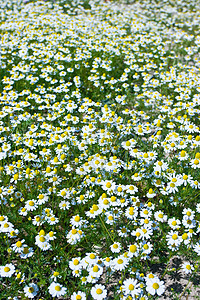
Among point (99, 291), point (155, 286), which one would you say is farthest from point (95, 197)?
point (155, 286)

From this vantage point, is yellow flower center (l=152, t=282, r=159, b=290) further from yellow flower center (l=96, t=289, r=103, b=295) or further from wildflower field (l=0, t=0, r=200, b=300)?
yellow flower center (l=96, t=289, r=103, b=295)

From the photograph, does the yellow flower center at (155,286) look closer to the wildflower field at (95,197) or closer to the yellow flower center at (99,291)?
the wildflower field at (95,197)

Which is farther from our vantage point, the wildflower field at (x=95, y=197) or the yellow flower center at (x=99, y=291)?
the wildflower field at (x=95, y=197)

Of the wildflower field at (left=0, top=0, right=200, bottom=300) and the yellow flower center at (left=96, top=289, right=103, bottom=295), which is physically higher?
the wildflower field at (left=0, top=0, right=200, bottom=300)

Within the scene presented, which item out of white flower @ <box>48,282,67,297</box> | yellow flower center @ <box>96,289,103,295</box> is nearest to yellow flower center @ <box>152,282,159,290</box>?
yellow flower center @ <box>96,289,103,295</box>

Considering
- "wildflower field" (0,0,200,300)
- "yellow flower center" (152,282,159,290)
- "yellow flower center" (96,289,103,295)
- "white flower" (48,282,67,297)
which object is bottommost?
"yellow flower center" (152,282,159,290)

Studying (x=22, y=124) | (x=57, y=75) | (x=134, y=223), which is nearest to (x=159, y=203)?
(x=134, y=223)

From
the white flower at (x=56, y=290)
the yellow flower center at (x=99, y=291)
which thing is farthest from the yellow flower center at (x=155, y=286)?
the white flower at (x=56, y=290)

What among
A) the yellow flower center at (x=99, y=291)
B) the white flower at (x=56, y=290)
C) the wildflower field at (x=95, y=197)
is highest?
the wildflower field at (x=95, y=197)

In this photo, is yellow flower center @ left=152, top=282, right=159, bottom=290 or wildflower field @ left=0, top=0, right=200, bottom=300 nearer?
yellow flower center @ left=152, top=282, right=159, bottom=290

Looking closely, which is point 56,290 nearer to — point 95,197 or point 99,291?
point 99,291

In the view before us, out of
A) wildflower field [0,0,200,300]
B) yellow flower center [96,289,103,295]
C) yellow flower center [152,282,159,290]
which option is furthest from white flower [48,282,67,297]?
yellow flower center [152,282,159,290]

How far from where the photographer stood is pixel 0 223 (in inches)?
133

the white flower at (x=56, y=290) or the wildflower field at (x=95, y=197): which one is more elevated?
the wildflower field at (x=95, y=197)
